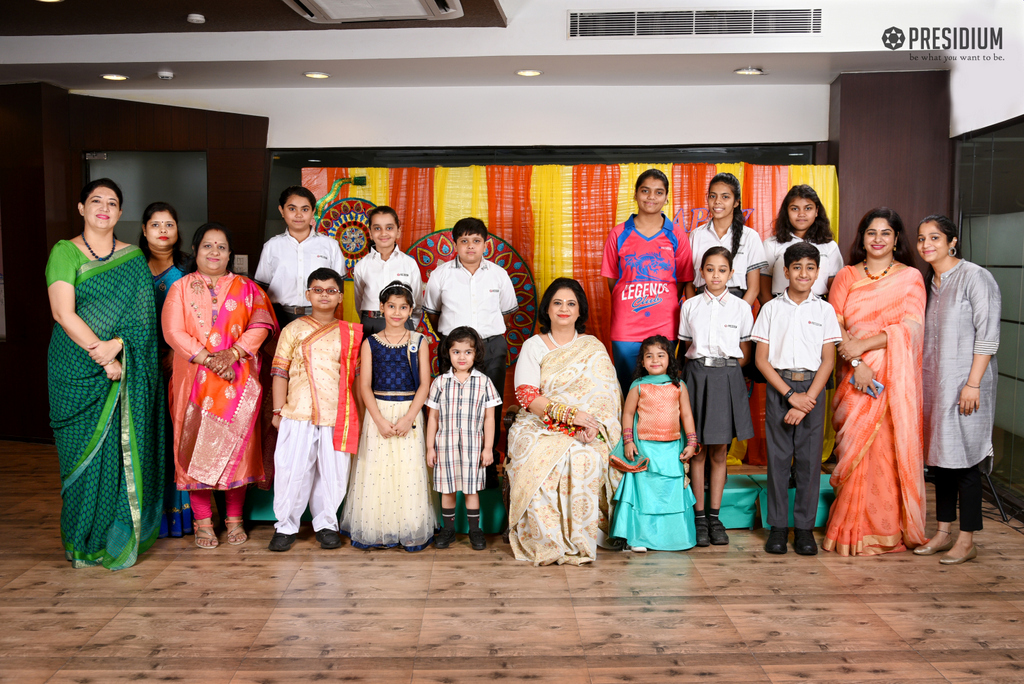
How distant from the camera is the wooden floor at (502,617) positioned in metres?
2.26

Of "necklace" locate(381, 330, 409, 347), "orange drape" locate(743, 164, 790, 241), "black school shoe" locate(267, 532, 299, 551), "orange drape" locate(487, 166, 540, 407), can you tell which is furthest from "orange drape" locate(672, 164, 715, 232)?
"black school shoe" locate(267, 532, 299, 551)

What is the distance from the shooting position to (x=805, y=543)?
3219 millimetres

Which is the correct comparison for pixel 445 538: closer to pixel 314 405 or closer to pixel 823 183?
pixel 314 405

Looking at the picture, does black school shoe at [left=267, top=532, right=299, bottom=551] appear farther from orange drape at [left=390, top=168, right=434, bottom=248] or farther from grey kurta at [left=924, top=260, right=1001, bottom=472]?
grey kurta at [left=924, top=260, right=1001, bottom=472]

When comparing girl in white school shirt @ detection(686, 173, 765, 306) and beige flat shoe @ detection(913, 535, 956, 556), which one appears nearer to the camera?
beige flat shoe @ detection(913, 535, 956, 556)

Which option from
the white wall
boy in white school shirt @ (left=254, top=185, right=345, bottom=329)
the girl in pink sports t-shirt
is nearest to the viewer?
the girl in pink sports t-shirt

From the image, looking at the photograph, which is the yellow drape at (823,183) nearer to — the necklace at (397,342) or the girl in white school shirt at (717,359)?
the girl in white school shirt at (717,359)

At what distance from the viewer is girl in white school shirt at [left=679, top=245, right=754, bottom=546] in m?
3.22

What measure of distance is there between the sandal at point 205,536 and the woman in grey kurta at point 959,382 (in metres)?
3.12

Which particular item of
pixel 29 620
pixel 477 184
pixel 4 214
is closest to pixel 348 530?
pixel 29 620

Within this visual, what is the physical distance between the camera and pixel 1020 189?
12.3ft

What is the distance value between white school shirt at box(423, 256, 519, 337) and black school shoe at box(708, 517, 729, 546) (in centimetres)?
133

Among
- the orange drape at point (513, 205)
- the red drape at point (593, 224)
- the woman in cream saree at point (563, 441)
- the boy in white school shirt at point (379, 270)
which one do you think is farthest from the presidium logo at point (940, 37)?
the boy in white school shirt at point (379, 270)

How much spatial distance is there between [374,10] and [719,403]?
8.37 ft
